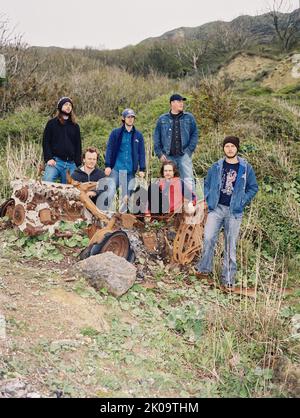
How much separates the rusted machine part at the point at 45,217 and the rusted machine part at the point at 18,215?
0.73ft

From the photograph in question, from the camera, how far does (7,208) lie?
22.6 ft

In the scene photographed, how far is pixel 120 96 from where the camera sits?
659 inches

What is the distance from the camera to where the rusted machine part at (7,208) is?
22.3 ft

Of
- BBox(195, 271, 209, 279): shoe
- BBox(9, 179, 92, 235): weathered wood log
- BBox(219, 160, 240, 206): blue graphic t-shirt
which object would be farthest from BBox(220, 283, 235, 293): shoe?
BBox(9, 179, 92, 235): weathered wood log

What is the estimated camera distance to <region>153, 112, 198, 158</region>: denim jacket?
7.24 metres

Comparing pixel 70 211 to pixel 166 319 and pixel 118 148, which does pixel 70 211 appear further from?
pixel 166 319

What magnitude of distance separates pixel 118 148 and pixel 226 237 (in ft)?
6.19

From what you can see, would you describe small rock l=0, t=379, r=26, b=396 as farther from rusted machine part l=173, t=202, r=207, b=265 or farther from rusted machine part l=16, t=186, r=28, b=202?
rusted machine part l=173, t=202, r=207, b=265

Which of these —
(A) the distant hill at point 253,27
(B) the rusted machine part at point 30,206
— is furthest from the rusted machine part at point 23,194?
(A) the distant hill at point 253,27

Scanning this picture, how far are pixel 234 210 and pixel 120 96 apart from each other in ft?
37.3

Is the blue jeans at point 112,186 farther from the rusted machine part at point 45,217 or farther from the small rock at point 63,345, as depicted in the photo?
the small rock at point 63,345

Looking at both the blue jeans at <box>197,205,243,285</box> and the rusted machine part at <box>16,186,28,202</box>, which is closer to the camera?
the blue jeans at <box>197,205,243,285</box>

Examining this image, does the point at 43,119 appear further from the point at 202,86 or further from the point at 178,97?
the point at 178,97

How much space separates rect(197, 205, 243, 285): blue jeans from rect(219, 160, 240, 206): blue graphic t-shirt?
0.14 m
